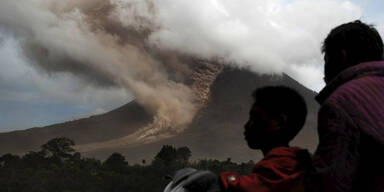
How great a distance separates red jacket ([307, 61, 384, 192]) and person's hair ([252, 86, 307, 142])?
0.46 metres

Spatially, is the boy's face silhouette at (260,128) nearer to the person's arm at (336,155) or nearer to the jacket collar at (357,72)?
the jacket collar at (357,72)

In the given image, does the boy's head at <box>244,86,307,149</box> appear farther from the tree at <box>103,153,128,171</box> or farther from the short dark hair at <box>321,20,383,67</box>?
the tree at <box>103,153,128,171</box>

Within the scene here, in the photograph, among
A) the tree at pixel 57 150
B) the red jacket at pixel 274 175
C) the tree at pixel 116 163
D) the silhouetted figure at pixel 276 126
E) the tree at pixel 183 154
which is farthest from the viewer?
the tree at pixel 57 150

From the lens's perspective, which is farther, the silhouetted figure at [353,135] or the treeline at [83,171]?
the treeline at [83,171]

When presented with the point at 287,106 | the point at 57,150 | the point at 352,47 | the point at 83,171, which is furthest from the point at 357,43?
the point at 57,150

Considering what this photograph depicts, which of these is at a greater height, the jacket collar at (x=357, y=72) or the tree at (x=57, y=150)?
the tree at (x=57, y=150)

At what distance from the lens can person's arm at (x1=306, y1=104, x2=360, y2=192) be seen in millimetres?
2092

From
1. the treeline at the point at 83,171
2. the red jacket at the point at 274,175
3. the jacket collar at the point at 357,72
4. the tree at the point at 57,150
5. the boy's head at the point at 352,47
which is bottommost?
the red jacket at the point at 274,175

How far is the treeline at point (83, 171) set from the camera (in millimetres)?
104125

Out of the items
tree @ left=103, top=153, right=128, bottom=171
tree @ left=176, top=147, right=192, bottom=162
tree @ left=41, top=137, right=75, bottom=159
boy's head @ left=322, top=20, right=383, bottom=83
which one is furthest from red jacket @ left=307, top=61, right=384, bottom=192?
tree @ left=41, top=137, right=75, bottom=159

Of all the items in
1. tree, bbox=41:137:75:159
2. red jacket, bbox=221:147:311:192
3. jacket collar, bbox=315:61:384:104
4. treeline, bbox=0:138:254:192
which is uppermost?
tree, bbox=41:137:75:159

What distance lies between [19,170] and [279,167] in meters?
136

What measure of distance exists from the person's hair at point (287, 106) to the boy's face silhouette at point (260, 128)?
1.4 inches

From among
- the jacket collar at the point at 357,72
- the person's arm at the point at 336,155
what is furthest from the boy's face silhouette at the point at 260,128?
the person's arm at the point at 336,155
